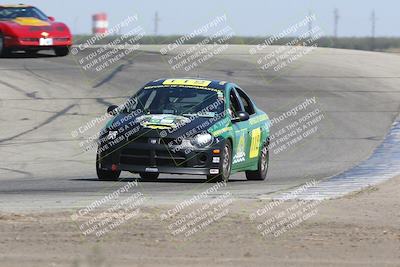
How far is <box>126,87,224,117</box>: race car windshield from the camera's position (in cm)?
1433

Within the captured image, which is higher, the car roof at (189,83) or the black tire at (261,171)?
the car roof at (189,83)

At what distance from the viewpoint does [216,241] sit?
8.74m

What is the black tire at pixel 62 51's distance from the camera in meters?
32.0

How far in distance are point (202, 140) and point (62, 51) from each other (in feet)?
62.6

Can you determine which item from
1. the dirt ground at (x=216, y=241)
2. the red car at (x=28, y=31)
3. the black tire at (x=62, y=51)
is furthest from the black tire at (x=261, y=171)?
Answer: the black tire at (x=62, y=51)

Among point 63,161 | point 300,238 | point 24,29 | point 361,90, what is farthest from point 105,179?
point 24,29

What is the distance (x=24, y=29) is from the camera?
30203mm

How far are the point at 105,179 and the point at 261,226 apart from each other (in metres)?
5.01

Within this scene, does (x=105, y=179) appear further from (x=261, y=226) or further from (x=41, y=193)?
(x=261, y=226)

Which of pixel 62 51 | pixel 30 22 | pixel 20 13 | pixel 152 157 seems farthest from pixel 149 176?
pixel 62 51

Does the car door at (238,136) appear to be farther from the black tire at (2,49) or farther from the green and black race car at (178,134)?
the black tire at (2,49)

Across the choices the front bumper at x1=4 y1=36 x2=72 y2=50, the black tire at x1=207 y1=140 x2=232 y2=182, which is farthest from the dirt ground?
the front bumper at x1=4 y1=36 x2=72 y2=50

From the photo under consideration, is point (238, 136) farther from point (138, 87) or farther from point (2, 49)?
point (2, 49)

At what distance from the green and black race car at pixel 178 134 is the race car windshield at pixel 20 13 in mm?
17109
